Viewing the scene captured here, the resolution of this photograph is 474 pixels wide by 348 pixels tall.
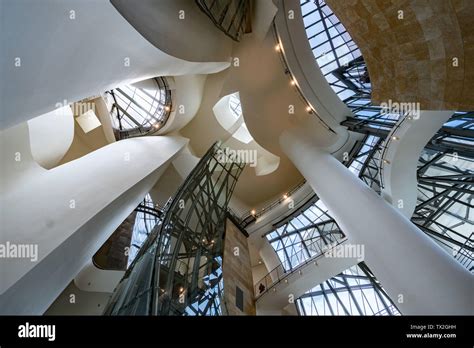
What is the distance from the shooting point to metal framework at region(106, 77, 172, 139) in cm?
1580

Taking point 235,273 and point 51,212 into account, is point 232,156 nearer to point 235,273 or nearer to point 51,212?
point 235,273

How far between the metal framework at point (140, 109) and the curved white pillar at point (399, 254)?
9939 mm

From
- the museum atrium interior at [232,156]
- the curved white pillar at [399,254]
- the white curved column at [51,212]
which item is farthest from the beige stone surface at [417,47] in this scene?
the white curved column at [51,212]

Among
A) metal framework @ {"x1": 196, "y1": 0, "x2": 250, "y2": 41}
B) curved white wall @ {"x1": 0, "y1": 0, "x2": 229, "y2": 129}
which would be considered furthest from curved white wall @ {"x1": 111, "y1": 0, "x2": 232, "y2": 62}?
metal framework @ {"x1": 196, "y1": 0, "x2": 250, "y2": 41}

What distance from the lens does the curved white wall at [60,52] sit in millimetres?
4254

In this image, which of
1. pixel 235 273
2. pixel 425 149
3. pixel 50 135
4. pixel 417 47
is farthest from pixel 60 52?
pixel 425 149

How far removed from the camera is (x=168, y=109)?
51.5 ft

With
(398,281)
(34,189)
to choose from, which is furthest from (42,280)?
(398,281)

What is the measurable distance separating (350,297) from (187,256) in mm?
11295

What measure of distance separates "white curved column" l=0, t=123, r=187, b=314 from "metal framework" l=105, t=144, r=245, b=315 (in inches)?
60.9

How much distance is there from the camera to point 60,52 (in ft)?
16.6

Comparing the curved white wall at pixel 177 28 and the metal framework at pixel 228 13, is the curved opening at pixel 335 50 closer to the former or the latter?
the metal framework at pixel 228 13

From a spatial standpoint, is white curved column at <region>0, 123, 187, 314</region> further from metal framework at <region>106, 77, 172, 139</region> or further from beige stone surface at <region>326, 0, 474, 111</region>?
beige stone surface at <region>326, 0, 474, 111</region>

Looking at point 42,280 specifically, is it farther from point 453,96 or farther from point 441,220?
point 441,220
